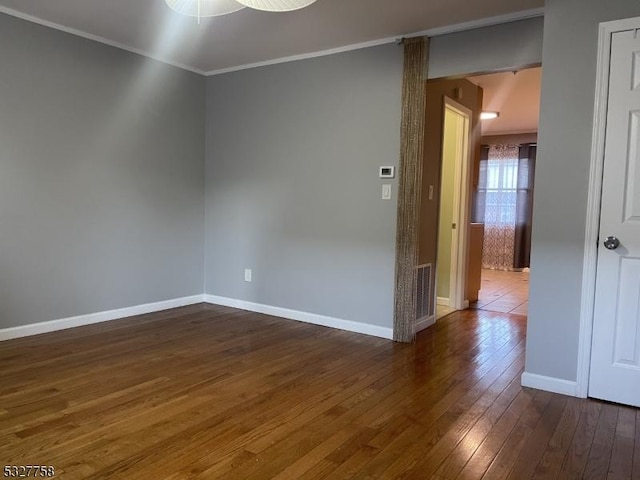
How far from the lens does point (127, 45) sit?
A: 4.01m

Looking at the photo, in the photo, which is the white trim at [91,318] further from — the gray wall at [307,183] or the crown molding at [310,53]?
the crown molding at [310,53]

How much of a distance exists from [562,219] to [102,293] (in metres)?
3.62

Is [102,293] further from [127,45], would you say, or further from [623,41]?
[623,41]

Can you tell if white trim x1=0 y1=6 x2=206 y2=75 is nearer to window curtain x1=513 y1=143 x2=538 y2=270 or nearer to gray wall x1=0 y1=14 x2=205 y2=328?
gray wall x1=0 y1=14 x2=205 y2=328

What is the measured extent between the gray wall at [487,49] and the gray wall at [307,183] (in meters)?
0.35

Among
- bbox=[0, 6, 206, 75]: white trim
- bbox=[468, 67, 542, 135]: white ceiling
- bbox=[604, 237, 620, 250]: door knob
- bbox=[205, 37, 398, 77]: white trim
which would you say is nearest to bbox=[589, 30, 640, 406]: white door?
bbox=[604, 237, 620, 250]: door knob

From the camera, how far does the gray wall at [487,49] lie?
3.07 meters

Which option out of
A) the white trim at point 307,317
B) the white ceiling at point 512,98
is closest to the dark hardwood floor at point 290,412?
the white trim at point 307,317

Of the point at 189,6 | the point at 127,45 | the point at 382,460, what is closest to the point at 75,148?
the point at 127,45

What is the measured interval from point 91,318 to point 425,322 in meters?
2.93

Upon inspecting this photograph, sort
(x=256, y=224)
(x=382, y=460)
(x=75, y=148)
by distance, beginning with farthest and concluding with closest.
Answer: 1. (x=256, y=224)
2. (x=75, y=148)
3. (x=382, y=460)

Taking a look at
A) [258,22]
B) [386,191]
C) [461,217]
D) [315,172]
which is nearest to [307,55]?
[258,22]

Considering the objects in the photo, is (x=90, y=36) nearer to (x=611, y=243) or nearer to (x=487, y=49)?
(x=487, y=49)

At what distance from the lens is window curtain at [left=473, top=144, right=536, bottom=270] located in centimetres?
825
